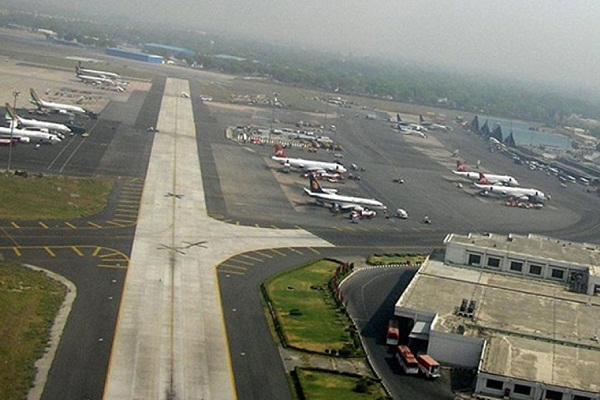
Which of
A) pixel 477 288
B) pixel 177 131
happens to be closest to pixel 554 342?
pixel 477 288

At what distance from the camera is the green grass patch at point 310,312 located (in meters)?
54.3

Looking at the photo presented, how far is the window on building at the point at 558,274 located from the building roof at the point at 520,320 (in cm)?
229

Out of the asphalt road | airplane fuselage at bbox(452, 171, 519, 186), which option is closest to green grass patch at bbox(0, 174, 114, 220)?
the asphalt road

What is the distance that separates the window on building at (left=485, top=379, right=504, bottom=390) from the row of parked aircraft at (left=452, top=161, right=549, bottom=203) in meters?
81.1

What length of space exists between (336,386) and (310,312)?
1335cm

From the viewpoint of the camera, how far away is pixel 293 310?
60.3 meters

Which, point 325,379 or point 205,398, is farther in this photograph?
point 325,379

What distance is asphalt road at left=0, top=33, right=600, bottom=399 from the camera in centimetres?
5109

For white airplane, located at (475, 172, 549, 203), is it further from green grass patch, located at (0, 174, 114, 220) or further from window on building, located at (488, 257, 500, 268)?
green grass patch, located at (0, 174, 114, 220)

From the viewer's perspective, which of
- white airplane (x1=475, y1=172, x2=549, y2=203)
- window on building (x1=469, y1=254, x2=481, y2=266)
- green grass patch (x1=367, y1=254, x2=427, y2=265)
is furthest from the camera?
white airplane (x1=475, y1=172, x2=549, y2=203)

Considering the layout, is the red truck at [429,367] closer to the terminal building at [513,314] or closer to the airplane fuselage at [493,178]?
the terminal building at [513,314]

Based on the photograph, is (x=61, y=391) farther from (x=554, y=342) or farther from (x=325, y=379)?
(x=554, y=342)

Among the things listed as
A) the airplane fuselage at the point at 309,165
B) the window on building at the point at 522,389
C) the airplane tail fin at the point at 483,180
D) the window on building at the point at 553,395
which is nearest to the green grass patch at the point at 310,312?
the window on building at the point at 522,389

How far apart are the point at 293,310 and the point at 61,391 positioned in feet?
71.7
